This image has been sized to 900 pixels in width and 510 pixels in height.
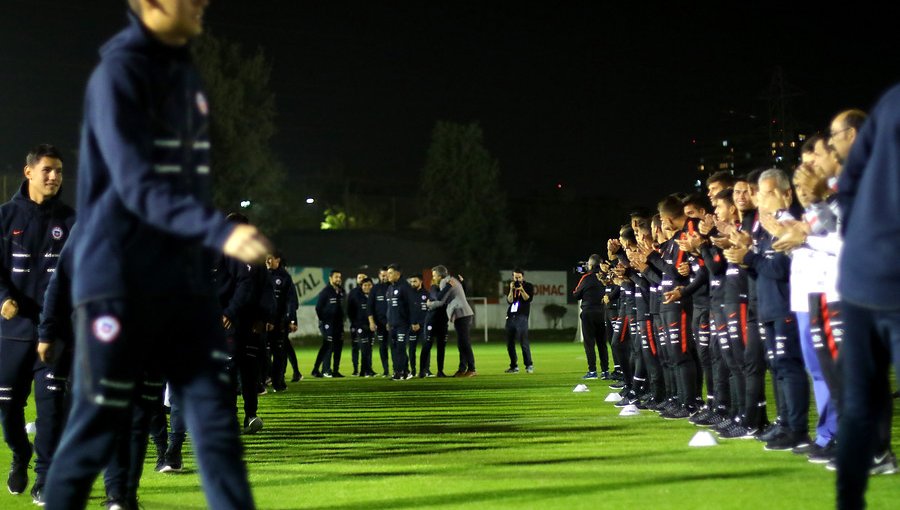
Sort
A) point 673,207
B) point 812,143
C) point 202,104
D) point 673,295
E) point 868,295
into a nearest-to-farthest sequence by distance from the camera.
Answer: point 202,104 → point 868,295 → point 812,143 → point 673,295 → point 673,207

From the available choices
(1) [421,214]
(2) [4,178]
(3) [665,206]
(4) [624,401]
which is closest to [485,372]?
(4) [624,401]

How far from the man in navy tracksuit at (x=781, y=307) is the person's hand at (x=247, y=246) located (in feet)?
20.6

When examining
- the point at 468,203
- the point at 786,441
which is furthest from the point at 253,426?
the point at 468,203

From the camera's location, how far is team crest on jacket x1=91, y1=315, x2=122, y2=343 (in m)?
4.20

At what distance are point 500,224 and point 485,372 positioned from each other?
186 ft

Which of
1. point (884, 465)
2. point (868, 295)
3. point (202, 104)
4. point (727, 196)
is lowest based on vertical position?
point (884, 465)

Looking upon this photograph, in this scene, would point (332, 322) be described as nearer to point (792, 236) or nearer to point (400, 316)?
point (400, 316)

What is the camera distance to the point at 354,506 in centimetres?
723

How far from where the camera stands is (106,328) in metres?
4.21

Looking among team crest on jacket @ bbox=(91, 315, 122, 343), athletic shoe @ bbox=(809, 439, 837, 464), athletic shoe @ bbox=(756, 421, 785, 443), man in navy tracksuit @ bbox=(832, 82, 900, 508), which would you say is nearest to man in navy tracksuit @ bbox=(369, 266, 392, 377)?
athletic shoe @ bbox=(756, 421, 785, 443)

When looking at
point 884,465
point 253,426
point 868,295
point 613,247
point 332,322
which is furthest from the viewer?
point 332,322

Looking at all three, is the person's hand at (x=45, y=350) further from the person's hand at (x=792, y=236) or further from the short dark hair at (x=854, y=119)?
the short dark hair at (x=854, y=119)

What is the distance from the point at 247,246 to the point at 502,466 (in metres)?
5.58

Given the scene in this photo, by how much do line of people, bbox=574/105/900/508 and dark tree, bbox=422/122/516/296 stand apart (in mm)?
65426
